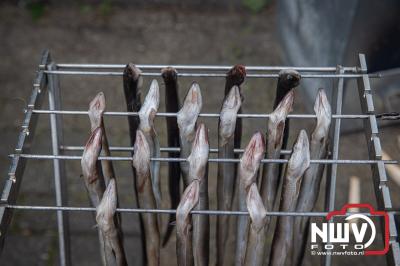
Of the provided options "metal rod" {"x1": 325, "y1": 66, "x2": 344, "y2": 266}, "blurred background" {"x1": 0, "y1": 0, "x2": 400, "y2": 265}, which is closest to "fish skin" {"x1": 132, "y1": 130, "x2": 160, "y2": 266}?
"metal rod" {"x1": 325, "y1": 66, "x2": 344, "y2": 266}

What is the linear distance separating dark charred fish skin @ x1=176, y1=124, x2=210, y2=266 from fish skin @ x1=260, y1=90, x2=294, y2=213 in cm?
14

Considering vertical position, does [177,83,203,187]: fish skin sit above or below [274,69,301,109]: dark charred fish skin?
below

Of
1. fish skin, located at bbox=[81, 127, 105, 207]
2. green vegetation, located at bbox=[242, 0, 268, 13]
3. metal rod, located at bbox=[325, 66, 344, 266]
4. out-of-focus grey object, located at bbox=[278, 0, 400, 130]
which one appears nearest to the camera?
fish skin, located at bbox=[81, 127, 105, 207]

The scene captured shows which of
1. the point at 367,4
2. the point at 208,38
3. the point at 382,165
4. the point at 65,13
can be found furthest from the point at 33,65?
the point at 382,165

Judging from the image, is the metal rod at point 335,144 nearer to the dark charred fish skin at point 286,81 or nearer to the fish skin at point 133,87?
the dark charred fish skin at point 286,81

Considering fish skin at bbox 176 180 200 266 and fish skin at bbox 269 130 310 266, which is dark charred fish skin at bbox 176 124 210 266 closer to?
fish skin at bbox 176 180 200 266

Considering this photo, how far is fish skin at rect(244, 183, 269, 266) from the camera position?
1249 millimetres

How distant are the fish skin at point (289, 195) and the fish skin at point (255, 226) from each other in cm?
8

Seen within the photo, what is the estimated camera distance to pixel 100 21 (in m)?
3.89

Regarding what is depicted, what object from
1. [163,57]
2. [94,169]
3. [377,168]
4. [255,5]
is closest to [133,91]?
[94,169]

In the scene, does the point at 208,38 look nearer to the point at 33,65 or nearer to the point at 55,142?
the point at 33,65

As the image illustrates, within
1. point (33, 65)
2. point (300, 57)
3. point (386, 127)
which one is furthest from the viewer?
point (33, 65)

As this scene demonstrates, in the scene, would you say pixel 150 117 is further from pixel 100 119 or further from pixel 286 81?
pixel 286 81

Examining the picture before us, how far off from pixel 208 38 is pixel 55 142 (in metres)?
2.16
